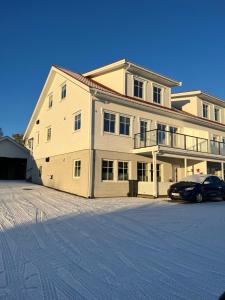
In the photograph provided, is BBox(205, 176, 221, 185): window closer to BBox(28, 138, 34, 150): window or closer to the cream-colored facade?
the cream-colored facade

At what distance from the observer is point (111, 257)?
5215 millimetres

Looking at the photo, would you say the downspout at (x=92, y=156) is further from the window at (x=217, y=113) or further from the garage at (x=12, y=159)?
the window at (x=217, y=113)

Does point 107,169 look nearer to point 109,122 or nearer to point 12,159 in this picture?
point 109,122

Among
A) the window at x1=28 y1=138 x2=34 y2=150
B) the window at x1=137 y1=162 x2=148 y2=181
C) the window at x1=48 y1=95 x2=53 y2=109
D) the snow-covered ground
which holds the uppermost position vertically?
the window at x1=48 y1=95 x2=53 y2=109

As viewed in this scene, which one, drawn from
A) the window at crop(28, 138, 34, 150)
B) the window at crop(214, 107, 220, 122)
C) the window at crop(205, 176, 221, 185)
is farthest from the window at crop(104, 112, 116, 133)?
the window at crop(214, 107, 220, 122)

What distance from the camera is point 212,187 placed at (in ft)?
51.7

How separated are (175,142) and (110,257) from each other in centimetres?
1572

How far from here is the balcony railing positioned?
61.5 ft

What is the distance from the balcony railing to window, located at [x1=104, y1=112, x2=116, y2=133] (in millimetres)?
1995

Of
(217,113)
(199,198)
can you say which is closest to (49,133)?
(199,198)

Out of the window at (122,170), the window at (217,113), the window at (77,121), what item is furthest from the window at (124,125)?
the window at (217,113)

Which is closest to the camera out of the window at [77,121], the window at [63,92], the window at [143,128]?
the window at [77,121]

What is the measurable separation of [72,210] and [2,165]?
2266 centimetres

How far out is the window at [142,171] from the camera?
18.8m
